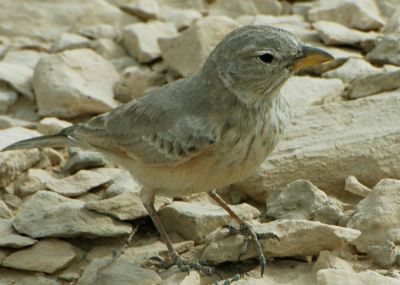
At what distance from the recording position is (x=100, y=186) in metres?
7.86

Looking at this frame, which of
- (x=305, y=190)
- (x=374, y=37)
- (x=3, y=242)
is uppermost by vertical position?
(x=374, y=37)

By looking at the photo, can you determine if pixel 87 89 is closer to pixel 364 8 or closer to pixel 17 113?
pixel 17 113

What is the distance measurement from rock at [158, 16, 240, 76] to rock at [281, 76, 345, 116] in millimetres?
955

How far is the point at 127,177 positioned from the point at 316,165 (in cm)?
159

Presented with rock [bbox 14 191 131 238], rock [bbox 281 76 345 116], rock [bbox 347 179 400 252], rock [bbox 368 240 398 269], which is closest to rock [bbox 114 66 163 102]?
rock [bbox 281 76 345 116]

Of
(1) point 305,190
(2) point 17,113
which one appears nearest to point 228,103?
(1) point 305,190

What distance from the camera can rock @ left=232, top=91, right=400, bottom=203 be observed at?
738 cm

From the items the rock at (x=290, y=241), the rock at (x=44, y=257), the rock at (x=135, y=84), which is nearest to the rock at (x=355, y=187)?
the rock at (x=290, y=241)

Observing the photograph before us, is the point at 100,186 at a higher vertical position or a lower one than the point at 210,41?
lower

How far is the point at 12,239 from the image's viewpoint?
23.1 feet

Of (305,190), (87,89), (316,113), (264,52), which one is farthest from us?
(87,89)

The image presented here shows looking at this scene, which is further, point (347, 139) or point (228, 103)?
point (347, 139)

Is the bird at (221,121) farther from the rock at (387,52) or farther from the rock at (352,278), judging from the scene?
the rock at (387,52)

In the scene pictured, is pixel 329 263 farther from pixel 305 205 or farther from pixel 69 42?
pixel 69 42
